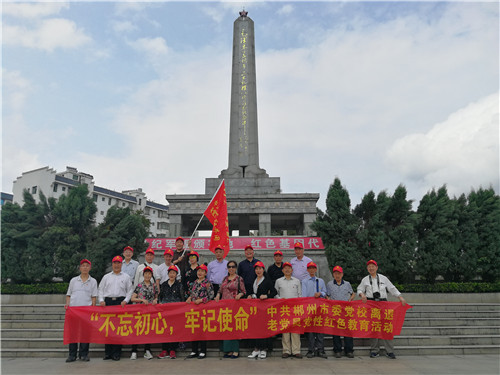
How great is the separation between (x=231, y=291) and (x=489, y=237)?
11.6 metres

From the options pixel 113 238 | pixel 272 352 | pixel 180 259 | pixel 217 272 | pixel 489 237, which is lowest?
pixel 272 352

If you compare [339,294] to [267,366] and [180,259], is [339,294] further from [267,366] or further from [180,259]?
[180,259]

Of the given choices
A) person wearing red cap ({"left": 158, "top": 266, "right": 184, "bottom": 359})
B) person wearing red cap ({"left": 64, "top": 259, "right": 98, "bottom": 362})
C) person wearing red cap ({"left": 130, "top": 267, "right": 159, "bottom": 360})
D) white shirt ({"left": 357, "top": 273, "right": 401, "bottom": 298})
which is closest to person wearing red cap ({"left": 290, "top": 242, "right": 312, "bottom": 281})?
white shirt ({"left": 357, "top": 273, "right": 401, "bottom": 298})

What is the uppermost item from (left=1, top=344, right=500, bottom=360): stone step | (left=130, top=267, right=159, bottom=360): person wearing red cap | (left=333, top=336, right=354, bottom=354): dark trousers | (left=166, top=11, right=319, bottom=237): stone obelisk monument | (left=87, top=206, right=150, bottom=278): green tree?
(left=166, top=11, right=319, bottom=237): stone obelisk monument

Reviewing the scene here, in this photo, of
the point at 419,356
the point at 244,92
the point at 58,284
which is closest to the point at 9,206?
the point at 58,284

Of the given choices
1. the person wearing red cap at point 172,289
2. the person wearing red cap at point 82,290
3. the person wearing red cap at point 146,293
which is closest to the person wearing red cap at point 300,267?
the person wearing red cap at point 172,289

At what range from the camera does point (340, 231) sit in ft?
44.3

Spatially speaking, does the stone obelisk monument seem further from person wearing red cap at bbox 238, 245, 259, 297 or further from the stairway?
person wearing red cap at bbox 238, 245, 259, 297

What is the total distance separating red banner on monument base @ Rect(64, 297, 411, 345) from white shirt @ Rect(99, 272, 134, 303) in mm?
251

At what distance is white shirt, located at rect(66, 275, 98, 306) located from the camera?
21.4ft

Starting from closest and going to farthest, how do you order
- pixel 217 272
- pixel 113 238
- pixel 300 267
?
1. pixel 217 272
2. pixel 300 267
3. pixel 113 238

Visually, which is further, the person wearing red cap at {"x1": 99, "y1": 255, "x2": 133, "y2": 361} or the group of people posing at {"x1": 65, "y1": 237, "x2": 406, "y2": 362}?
the person wearing red cap at {"x1": 99, "y1": 255, "x2": 133, "y2": 361}

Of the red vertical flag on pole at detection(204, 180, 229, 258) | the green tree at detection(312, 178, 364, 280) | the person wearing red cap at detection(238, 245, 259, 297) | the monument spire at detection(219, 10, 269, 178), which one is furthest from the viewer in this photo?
the monument spire at detection(219, 10, 269, 178)

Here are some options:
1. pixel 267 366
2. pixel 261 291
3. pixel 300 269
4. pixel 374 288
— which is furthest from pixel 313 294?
pixel 267 366
